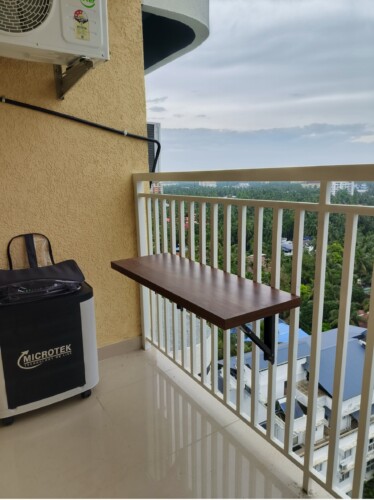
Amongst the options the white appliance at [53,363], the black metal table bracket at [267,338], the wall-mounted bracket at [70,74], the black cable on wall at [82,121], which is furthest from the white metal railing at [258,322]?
the wall-mounted bracket at [70,74]

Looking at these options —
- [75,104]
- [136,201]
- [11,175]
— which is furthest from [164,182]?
[11,175]

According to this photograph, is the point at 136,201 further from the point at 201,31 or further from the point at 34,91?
the point at 201,31

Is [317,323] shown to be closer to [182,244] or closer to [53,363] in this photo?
[182,244]

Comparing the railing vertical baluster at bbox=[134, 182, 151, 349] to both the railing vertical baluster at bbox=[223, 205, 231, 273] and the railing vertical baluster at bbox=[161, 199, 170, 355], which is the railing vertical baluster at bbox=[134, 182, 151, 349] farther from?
the railing vertical baluster at bbox=[223, 205, 231, 273]

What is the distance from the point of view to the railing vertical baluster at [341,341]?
3.42 ft

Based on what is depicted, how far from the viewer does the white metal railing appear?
1056 mm

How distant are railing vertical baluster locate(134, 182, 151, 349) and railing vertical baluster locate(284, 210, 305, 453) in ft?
4.08

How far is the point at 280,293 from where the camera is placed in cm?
120

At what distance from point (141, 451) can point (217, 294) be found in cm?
86

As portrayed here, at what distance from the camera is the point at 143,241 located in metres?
2.29

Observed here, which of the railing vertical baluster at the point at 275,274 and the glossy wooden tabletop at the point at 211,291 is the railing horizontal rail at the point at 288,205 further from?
the glossy wooden tabletop at the point at 211,291

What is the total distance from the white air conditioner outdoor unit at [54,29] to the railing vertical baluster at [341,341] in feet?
4.24

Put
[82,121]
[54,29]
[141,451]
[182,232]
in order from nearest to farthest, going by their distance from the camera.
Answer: [54,29]
[141,451]
[182,232]
[82,121]

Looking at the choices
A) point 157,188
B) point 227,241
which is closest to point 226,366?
point 227,241
